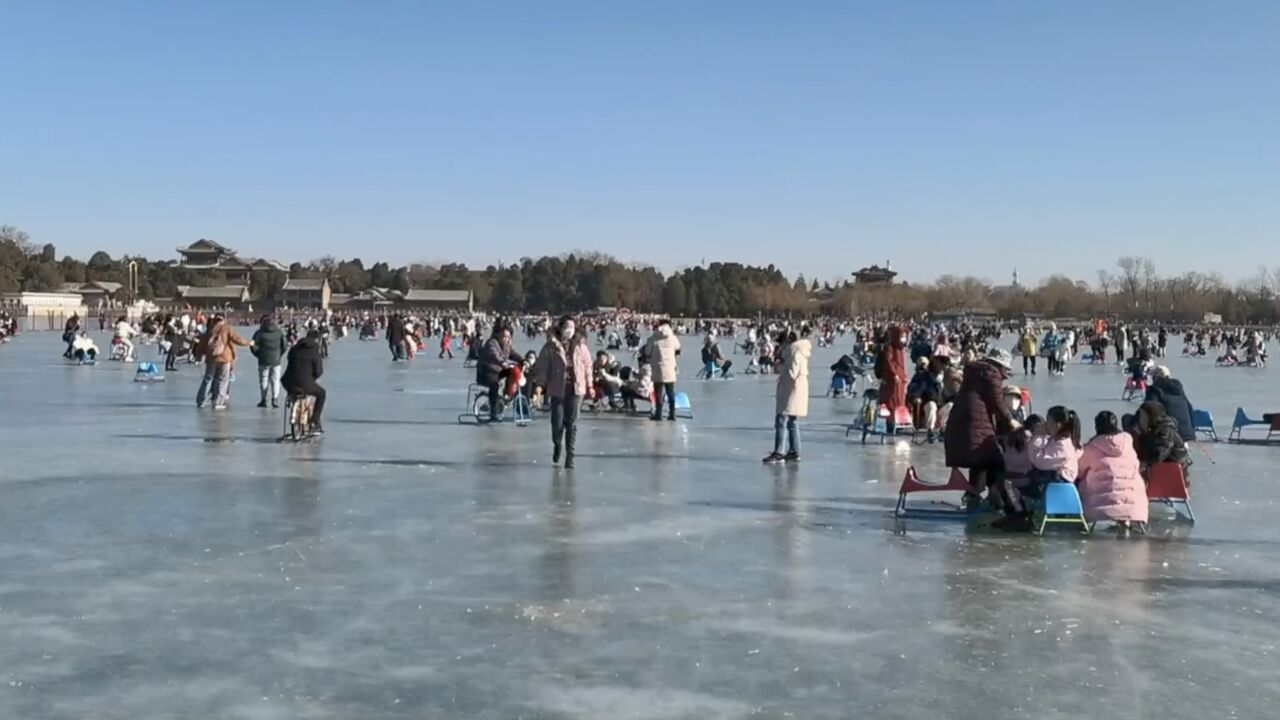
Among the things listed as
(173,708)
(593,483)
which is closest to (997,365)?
(593,483)

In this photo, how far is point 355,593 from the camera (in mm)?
6258

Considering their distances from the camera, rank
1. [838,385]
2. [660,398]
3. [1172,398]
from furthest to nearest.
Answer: [838,385], [660,398], [1172,398]

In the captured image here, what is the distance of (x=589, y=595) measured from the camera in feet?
20.6

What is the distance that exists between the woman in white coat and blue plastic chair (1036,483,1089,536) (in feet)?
11.4

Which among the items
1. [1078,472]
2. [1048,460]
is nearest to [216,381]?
[1048,460]

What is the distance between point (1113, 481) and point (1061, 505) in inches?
15.1

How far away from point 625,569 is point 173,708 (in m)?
Answer: 2.97

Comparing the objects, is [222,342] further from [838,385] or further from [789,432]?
[838,385]

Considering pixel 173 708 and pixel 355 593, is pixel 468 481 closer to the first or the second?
pixel 355 593

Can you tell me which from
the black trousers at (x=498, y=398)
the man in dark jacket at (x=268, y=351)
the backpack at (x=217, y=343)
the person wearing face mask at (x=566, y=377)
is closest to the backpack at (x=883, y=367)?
the person wearing face mask at (x=566, y=377)

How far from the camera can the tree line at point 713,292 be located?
449ft

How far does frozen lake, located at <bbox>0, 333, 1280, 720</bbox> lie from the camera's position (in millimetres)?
4688

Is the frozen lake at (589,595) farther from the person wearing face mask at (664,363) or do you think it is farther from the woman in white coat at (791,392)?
the person wearing face mask at (664,363)

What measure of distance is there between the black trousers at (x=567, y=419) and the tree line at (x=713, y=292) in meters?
123
